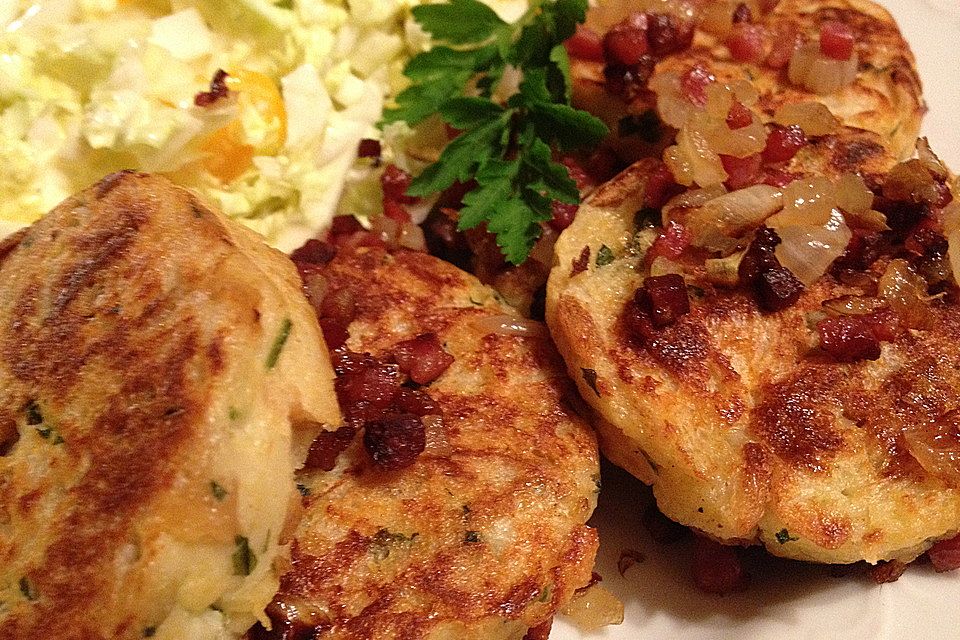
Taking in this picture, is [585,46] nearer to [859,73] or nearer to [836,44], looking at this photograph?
[836,44]

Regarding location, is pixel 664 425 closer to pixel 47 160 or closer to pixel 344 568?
pixel 344 568

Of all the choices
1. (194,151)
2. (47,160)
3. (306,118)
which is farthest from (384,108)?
(47,160)

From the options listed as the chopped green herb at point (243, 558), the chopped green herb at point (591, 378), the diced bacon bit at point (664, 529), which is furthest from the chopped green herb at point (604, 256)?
the chopped green herb at point (243, 558)

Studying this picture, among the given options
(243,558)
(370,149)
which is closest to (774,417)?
(243,558)

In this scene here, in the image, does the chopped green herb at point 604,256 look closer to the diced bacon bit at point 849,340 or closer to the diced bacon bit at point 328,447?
the diced bacon bit at point 849,340

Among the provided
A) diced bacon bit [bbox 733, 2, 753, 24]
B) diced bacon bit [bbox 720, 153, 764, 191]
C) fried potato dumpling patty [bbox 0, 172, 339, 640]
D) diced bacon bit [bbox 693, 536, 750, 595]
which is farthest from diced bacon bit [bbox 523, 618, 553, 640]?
diced bacon bit [bbox 733, 2, 753, 24]

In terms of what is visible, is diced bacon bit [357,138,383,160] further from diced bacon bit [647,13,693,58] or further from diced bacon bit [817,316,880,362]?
diced bacon bit [817,316,880,362]
